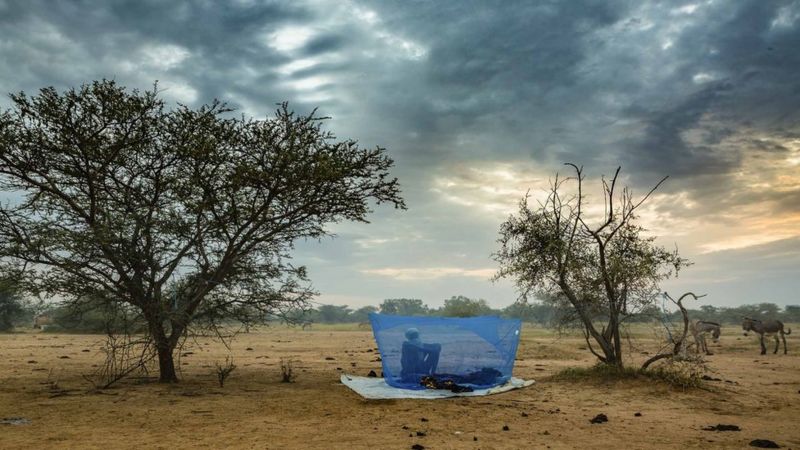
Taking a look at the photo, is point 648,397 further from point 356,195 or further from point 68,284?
point 68,284

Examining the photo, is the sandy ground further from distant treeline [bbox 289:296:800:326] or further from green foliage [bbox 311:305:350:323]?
green foliage [bbox 311:305:350:323]

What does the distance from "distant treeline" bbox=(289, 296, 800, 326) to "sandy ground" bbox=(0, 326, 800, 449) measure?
2.44 m

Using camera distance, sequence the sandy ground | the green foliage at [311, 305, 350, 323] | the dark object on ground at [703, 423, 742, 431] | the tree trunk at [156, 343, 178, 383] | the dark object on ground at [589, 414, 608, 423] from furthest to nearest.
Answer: the green foliage at [311, 305, 350, 323]
the tree trunk at [156, 343, 178, 383]
the dark object on ground at [589, 414, 608, 423]
the dark object on ground at [703, 423, 742, 431]
the sandy ground

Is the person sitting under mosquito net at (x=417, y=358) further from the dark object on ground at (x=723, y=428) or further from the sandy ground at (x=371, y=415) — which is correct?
the dark object on ground at (x=723, y=428)

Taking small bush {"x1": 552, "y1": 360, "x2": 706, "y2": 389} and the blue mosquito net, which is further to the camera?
small bush {"x1": 552, "y1": 360, "x2": 706, "y2": 389}

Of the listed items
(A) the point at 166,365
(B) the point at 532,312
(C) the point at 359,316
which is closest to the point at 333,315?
(C) the point at 359,316

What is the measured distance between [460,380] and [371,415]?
3.81 m

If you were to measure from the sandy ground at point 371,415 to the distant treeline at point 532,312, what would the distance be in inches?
95.9

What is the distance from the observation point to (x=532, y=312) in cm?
10300

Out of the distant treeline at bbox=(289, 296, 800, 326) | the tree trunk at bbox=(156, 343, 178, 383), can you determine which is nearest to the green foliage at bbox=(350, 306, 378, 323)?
the distant treeline at bbox=(289, 296, 800, 326)

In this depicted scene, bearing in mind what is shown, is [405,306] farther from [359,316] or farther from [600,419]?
[600,419]

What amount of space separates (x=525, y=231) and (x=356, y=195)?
5.69 m

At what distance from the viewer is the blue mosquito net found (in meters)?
13.4

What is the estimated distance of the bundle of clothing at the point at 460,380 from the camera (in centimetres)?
1298
